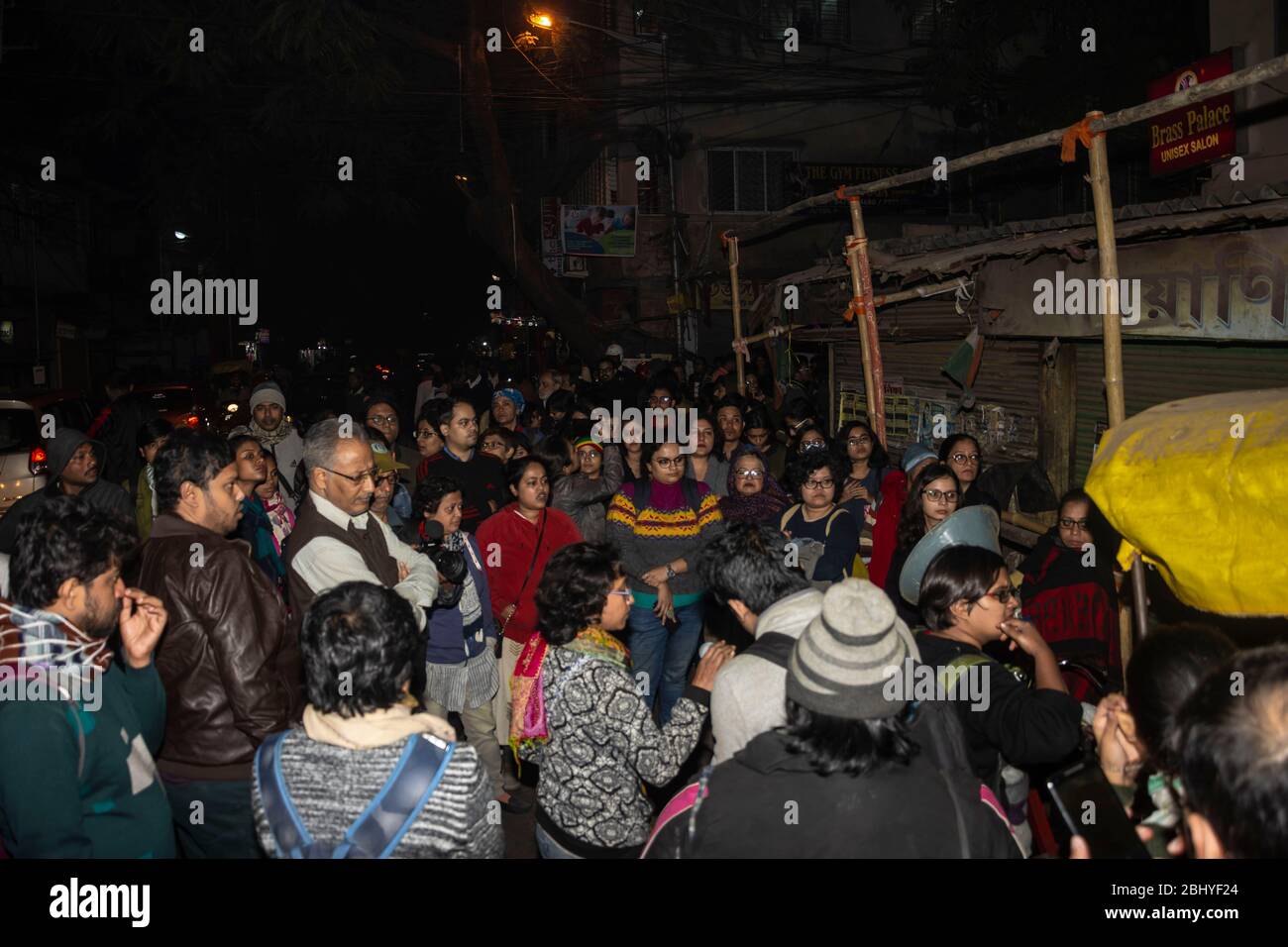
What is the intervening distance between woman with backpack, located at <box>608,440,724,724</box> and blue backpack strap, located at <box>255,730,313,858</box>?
3.87m

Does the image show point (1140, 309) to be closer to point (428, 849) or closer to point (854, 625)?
point (854, 625)

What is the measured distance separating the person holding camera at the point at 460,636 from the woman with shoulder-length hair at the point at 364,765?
9.39ft

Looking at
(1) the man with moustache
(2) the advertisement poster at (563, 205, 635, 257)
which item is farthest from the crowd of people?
(2) the advertisement poster at (563, 205, 635, 257)

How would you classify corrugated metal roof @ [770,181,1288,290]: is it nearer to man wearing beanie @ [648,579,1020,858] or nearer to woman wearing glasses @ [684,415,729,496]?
woman wearing glasses @ [684,415,729,496]

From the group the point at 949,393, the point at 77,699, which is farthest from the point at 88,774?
the point at 949,393

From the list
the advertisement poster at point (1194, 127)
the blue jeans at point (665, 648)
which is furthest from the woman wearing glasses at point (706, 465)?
the advertisement poster at point (1194, 127)

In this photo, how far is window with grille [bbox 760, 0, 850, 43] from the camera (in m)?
24.6

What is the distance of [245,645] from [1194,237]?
19.6 ft

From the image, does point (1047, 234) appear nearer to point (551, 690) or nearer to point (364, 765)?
point (551, 690)

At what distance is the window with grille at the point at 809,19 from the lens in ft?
80.6

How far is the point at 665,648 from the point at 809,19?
71.5 feet

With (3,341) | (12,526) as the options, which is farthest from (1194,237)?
(3,341)

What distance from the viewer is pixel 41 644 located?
3066 millimetres

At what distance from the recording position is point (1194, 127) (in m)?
12.8
